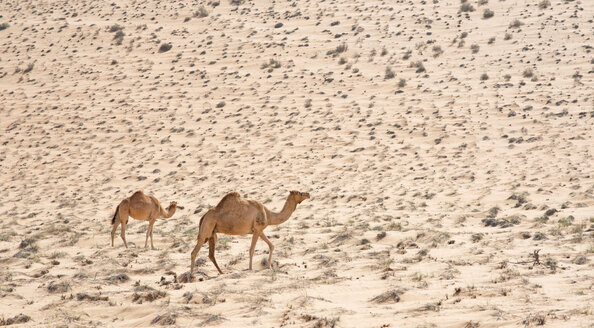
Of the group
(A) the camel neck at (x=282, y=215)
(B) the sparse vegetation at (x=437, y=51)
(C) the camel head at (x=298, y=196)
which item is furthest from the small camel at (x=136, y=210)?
(B) the sparse vegetation at (x=437, y=51)

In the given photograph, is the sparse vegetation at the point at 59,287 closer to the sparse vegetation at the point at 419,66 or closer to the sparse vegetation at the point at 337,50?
the sparse vegetation at the point at 419,66

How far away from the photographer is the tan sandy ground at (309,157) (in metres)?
10.4

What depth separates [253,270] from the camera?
40.5ft

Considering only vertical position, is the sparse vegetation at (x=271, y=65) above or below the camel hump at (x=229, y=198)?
below

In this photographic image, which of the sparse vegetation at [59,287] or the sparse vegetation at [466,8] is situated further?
the sparse vegetation at [466,8]

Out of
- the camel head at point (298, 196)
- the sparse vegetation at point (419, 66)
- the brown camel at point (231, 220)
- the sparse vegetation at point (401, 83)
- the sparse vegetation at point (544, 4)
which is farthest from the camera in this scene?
the sparse vegetation at point (544, 4)

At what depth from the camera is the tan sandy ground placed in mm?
10422

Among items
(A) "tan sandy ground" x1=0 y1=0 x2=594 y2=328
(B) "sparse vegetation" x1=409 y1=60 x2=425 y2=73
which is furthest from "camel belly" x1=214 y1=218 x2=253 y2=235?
(B) "sparse vegetation" x1=409 y1=60 x2=425 y2=73

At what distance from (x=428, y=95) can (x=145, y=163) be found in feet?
50.4

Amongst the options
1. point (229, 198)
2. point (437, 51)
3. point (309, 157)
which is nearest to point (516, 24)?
point (437, 51)

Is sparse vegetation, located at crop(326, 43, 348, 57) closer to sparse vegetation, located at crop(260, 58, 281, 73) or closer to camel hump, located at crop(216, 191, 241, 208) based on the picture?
sparse vegetation, located at crop(260, 58, 281, 73)

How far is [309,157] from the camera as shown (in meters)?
28.4

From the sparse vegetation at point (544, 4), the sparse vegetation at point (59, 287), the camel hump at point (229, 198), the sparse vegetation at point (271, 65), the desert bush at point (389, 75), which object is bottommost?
the desert bush at point (389, 75)

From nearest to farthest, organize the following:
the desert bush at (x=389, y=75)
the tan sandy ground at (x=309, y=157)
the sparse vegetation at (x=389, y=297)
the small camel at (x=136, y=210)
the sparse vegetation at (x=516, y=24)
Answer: the sparse vegetation at (x=389, y=297)
the tan sandy ground at (x=309, y=157)
the small camel at (x=136, y=210)
the desert bush at (x=389, y=75)
the sparse vegetation at (x=516, y=24)
